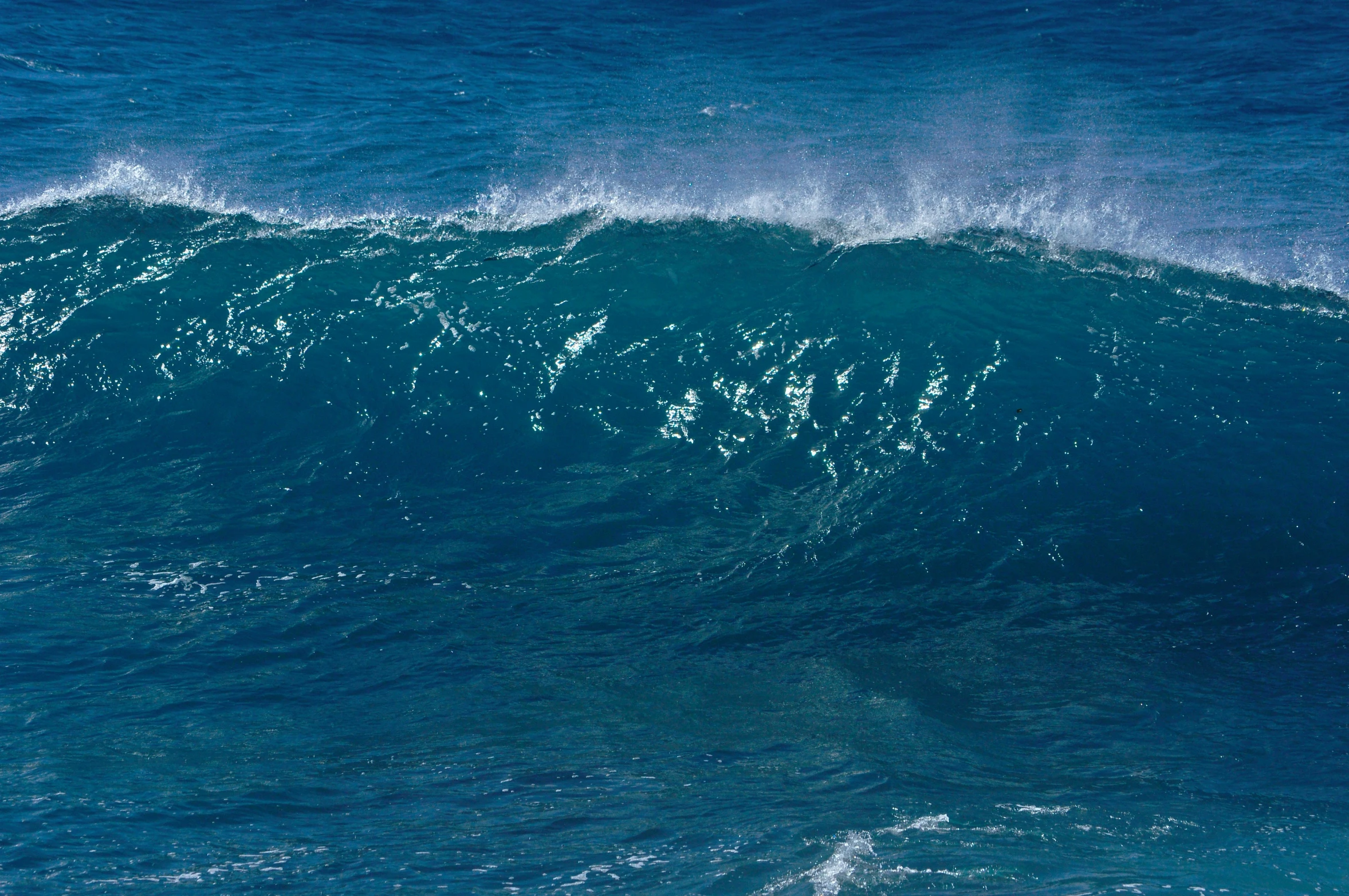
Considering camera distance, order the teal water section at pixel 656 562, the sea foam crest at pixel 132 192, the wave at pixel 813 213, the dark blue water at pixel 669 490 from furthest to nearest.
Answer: the sea foam crest at pixel 132 192 → the wave at pixel 813 213 → the dark blue water at pixel 669 490 → the teal water section at pixel 656 562

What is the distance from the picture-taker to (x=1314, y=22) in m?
20.1

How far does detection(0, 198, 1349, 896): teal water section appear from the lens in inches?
231

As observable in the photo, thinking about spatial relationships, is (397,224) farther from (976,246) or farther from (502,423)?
(976,246)

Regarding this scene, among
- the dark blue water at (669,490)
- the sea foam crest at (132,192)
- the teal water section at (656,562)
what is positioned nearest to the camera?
the teal water section at (656,562)

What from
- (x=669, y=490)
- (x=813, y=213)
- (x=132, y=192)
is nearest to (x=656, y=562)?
(x=669, y=490)

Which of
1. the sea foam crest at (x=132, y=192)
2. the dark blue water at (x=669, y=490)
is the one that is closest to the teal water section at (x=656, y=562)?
the dark blue water at (x=669, y=490)

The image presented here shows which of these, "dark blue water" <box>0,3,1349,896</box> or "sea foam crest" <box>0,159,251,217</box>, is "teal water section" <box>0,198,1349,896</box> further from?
"sea foam crest" <box>0,159,251,217</box>

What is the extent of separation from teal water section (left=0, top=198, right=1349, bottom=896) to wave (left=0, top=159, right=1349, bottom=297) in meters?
0.26

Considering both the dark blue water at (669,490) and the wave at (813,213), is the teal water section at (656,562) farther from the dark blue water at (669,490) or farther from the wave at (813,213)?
the wave at (813,213)

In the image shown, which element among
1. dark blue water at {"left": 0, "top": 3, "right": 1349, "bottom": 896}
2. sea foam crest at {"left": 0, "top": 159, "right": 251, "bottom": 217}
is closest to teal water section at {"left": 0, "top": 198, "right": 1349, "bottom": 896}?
dark blue water at {"left": 0, "top": 3, "right": 1349, "bottom": 896}

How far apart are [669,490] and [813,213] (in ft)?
16.5

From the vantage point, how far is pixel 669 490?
9.52m

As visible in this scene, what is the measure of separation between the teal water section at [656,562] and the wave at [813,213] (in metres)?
0.26

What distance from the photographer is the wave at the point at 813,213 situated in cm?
1244
